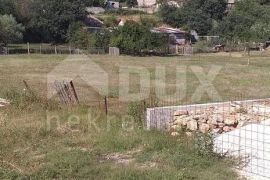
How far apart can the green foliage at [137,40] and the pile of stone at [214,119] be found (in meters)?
34.1

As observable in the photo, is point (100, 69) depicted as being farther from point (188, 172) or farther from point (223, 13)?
point (223, 13)

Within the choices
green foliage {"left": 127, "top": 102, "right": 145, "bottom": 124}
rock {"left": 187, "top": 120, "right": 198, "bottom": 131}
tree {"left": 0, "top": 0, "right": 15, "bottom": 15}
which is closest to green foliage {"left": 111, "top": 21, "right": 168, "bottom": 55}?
tree {"left": 0, "top": 0, "right": 15, "bottom": 15}

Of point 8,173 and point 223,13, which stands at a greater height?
point 223,13

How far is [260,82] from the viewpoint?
78.4ft

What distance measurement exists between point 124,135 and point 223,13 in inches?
2973

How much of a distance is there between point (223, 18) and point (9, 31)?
124 ft

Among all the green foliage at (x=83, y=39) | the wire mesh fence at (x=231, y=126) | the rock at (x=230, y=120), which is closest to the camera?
the wire mesh fence at (x=231, y=126)

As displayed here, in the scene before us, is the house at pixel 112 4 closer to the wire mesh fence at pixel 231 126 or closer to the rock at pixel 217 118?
the wire mesh fence at pixel 231 126

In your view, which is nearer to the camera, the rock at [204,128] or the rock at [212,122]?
the rock at [204,128]

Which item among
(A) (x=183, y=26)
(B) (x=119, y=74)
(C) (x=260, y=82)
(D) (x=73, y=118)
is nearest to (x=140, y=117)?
(D) (x=73, y=118)

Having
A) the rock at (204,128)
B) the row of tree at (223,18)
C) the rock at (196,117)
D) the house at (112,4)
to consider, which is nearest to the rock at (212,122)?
the rock at (204,128)

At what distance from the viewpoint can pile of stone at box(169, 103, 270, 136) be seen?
8750 millimetres

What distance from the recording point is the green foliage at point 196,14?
7466 centimetres

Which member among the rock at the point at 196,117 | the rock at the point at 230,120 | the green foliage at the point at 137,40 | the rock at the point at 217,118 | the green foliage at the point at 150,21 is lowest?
the rock at the point at 230,120
